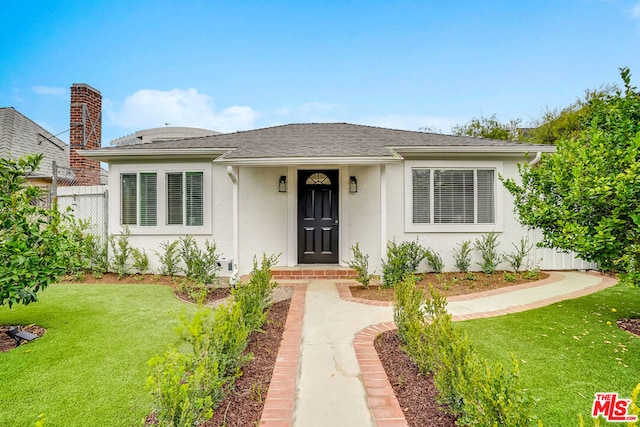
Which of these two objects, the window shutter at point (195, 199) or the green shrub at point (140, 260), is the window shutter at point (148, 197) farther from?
the window shutter at point (195, 199)

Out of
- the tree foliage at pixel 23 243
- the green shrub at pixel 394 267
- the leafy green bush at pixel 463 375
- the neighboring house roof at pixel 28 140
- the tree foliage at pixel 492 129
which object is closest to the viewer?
the leafy green bush at pixel 463 375

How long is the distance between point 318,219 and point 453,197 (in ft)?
11.3

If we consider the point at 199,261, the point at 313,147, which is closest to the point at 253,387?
the point at 199,261

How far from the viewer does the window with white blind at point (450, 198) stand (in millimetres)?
7656

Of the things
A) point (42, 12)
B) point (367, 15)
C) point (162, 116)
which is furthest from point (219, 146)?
point (162, 116)

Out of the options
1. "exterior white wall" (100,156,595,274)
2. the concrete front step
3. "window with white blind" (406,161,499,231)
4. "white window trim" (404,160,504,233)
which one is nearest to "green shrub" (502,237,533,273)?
"exterior white wall" (100,156,595,274)

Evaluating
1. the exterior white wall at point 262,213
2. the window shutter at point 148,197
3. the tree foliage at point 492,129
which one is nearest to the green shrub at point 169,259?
the window shutter at point 148,197

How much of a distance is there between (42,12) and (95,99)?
14.9 feet

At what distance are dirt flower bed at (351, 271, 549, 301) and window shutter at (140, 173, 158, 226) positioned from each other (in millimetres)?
5336

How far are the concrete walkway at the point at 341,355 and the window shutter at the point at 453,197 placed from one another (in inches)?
81.6

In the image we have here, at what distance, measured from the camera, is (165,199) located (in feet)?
25.1

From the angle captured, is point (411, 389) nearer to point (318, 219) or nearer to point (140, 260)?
point (318, 219)

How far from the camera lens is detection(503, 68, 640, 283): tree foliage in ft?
10.9

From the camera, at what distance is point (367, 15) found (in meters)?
11.3
